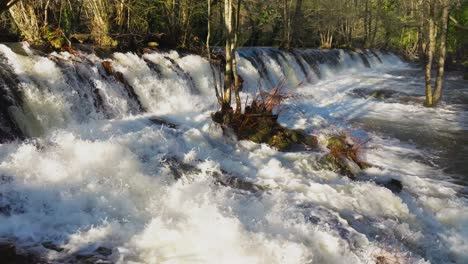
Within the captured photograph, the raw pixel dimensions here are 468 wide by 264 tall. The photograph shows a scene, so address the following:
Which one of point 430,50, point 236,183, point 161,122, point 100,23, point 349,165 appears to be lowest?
point 349,165

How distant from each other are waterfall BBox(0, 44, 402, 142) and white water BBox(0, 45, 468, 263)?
0.15 feet

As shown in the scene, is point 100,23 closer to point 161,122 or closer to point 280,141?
point 161,122

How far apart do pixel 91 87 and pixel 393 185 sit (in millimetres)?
6175

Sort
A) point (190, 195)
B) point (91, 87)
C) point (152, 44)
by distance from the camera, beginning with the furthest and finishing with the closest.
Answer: point (152, 44), point (91, 87), point (190, 195)

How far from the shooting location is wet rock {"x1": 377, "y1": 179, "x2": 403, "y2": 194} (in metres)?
6.84

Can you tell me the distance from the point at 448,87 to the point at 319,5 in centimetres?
→ 1280

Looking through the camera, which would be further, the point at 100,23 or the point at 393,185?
the point at 100,23

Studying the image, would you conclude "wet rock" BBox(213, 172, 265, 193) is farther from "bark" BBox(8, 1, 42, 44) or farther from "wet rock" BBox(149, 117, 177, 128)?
"bark" BBox(8, 1, 42, 44)

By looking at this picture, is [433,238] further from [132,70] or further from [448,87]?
[448,87]

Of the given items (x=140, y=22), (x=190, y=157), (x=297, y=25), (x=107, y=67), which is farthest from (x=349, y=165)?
(x=297, y=25)

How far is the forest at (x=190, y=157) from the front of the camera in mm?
4852

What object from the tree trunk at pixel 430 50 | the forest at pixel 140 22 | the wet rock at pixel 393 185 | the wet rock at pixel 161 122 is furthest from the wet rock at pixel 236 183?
the tree trunk at pixel 430 50

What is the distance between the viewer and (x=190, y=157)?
7.16 metres

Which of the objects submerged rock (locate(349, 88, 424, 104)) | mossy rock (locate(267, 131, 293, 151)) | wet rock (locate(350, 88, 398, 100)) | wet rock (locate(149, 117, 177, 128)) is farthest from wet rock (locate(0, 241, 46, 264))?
wet rock (locate(350, 88, 398, 100))
